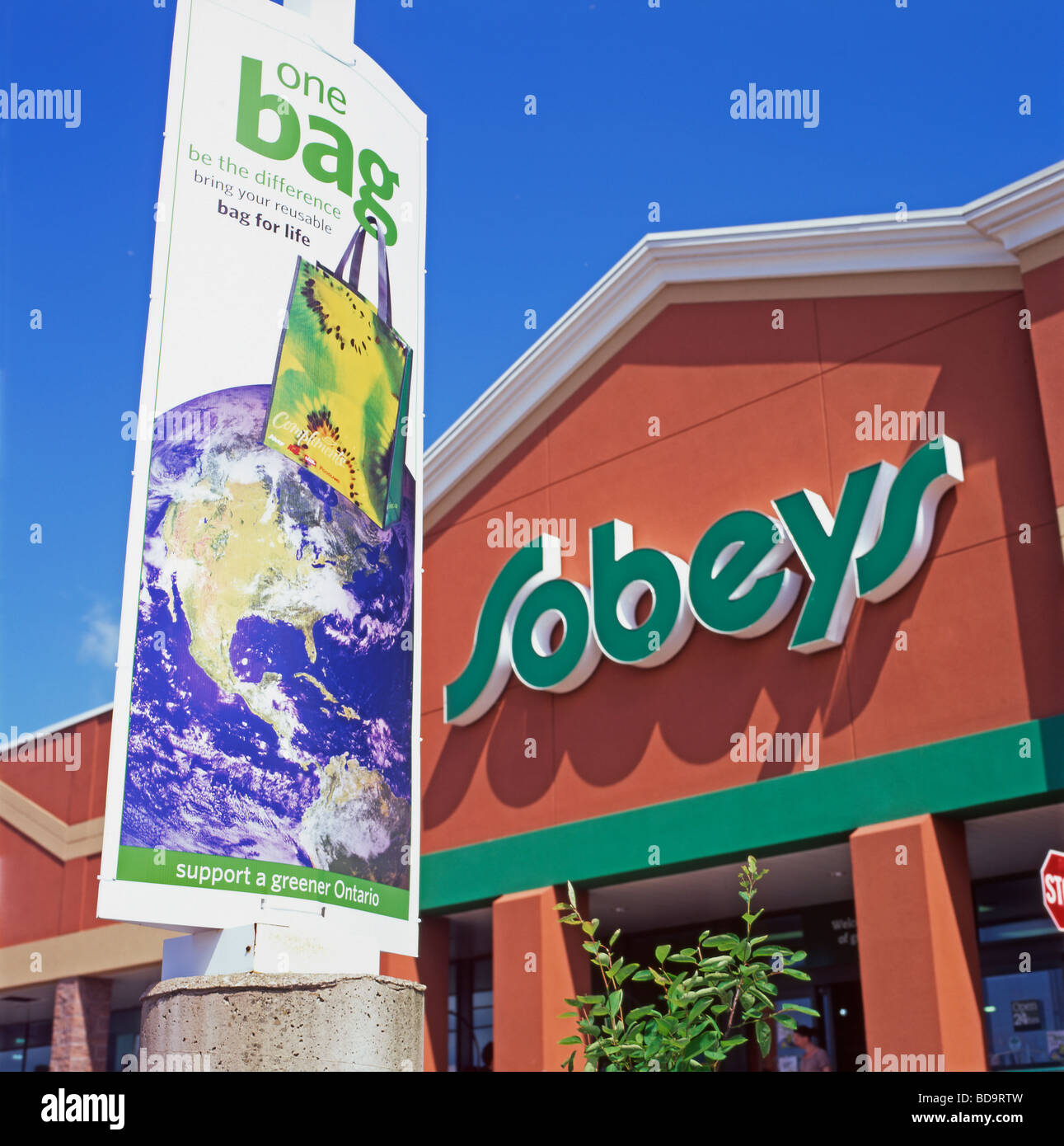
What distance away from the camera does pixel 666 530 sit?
16.1 m

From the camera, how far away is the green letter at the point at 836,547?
13.8 m

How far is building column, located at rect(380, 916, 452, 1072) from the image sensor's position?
55.8 ft

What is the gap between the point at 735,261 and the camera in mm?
16156

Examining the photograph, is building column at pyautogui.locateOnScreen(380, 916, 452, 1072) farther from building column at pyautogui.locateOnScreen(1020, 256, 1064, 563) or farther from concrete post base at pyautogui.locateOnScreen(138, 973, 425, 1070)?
concrete post base at pyautogui.locateOnScreen(138, 973, 425, 1070)

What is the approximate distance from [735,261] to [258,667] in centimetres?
1169

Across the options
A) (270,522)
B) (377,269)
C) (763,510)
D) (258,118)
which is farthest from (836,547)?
(270,522)

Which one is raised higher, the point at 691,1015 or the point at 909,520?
the point at 909,520

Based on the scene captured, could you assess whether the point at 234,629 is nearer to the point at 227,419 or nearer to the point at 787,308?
the point at 227,419

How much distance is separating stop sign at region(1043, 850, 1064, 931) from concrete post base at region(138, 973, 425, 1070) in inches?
198

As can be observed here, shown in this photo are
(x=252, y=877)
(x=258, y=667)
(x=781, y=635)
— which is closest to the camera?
(x=252, y=877)

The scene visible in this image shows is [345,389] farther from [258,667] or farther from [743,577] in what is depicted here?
[743,577]
